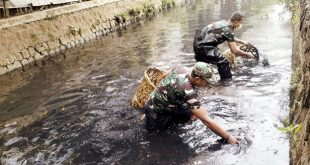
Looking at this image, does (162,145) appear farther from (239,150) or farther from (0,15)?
(0,15)

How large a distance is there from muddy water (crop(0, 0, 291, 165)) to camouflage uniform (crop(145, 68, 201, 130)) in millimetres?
252

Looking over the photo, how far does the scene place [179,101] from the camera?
20.0 feet

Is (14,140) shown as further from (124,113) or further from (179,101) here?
(179,101)

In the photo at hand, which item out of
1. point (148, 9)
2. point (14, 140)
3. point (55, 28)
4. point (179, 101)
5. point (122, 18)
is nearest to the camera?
point (179, 101)

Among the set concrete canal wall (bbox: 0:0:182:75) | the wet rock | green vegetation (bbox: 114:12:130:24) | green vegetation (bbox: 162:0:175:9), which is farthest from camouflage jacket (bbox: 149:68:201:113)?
green vegetation (bbox: 162:0:175:9)

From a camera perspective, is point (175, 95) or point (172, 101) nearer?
point (175, 95)

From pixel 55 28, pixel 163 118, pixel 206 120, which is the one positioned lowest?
pixel 163 118

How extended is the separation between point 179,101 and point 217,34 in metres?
3.38

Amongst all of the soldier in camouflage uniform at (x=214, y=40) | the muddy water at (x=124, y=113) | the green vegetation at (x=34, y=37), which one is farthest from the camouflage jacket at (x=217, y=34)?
the green vegetation at (x=34, y=37)

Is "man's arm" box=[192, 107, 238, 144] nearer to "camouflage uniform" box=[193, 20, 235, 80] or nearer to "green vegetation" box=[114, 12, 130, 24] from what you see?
"camouflage uniform" box=[193, 20, 235, 80]

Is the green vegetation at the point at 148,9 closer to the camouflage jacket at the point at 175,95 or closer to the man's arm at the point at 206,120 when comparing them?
the camouflage jacket at the point at 175,95

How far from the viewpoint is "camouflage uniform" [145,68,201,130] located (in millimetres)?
5695

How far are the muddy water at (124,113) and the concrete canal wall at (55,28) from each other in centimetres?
74

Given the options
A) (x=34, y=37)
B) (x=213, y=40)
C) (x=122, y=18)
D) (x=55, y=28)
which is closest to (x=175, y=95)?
(x=213, y=40)
